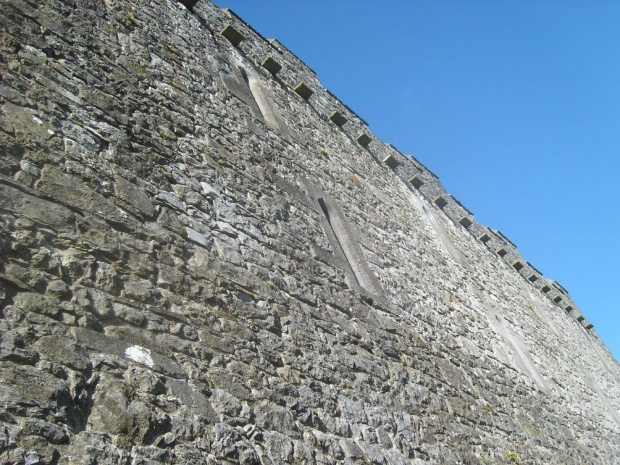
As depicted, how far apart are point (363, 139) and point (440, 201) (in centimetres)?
269

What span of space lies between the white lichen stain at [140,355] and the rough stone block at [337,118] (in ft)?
19.7

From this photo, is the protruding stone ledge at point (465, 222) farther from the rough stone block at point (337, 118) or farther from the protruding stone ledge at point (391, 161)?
the rough stone block at point (337, 118)

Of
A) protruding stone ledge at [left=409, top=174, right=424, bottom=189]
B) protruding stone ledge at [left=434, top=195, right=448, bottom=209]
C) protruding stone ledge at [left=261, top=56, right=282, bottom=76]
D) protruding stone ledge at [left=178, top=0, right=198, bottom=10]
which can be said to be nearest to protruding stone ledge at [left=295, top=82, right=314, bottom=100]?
protruding stone ledge at [left=261, top=56, right=282, bottom=76]

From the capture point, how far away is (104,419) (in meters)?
2.11

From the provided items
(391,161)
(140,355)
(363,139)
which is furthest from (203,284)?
(391,161)

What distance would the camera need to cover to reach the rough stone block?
7.98 metres

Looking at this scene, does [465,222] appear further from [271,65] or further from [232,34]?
[232,34]

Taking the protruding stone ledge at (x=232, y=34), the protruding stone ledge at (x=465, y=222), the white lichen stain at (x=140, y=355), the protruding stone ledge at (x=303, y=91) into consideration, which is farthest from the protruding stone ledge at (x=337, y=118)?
the white lichen stain at (x=140, y=355)

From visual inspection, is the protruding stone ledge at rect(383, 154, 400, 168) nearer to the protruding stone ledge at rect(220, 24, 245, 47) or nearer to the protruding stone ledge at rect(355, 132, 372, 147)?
the protruding stone ledge at rect(355, 132, 372, 147)

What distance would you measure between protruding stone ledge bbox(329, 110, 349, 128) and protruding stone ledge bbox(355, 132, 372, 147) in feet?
1.33

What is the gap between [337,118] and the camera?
8031 millimetres

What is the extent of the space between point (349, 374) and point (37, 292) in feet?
6.96

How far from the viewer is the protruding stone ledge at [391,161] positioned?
29.6 feet

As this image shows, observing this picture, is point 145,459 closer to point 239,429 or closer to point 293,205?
point 239,429
